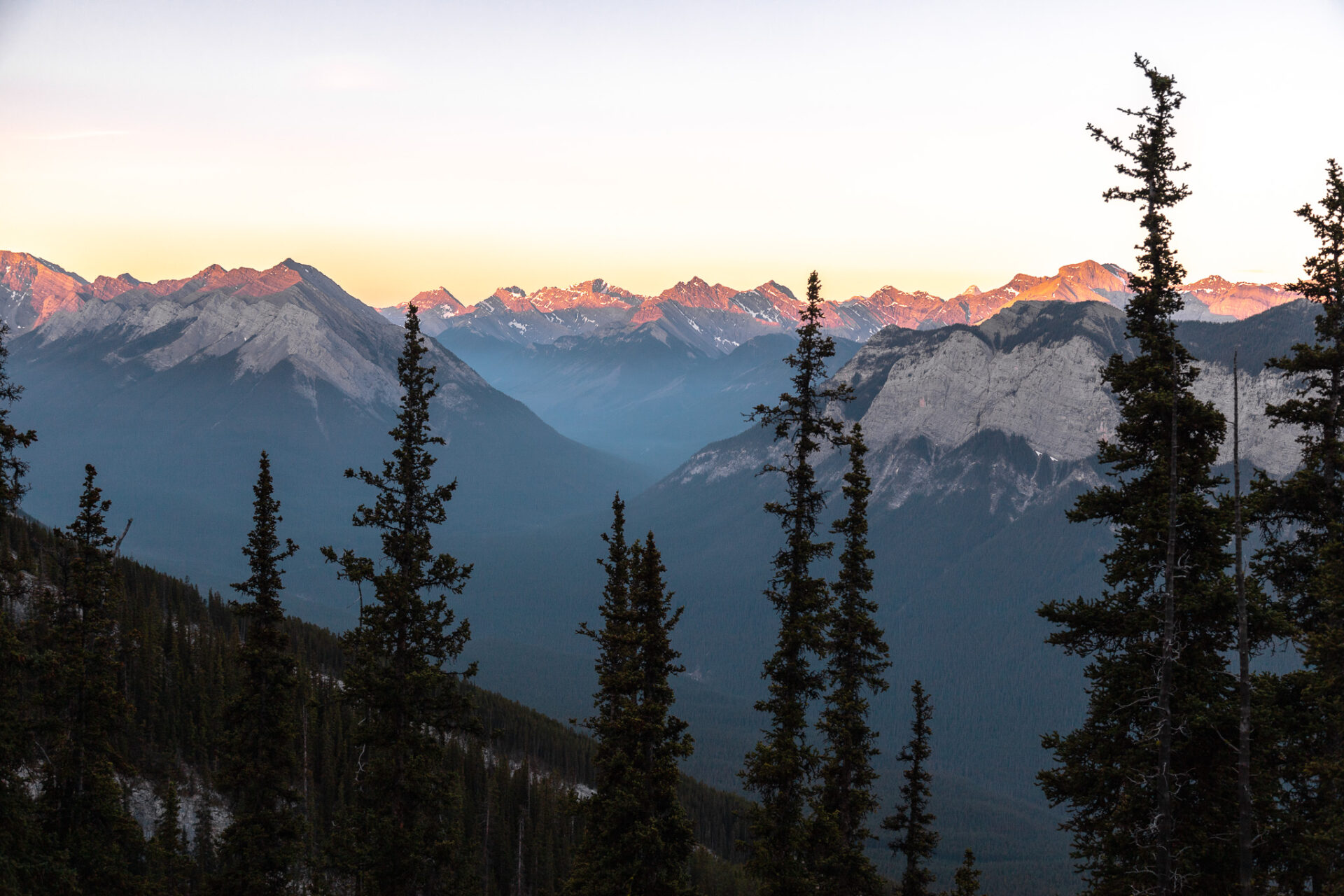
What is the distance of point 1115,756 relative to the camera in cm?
2000

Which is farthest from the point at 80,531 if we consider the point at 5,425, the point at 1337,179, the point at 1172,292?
the point at 1337,179

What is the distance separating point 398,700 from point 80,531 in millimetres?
13266

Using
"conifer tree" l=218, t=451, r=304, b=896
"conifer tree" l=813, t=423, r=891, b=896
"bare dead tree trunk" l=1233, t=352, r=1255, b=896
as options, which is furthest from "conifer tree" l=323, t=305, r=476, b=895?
"bare dead tree trunk" l=1233, t=352, r=1255, b=896

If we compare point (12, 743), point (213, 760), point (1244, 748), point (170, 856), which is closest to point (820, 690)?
point (1244, 748)

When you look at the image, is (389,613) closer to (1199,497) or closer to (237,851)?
(237,851)

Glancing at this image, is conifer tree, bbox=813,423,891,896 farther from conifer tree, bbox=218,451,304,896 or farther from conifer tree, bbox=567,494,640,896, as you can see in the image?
conifer tree, bbox=218,451,304,896

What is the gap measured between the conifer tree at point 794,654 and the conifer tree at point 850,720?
73 centimetres

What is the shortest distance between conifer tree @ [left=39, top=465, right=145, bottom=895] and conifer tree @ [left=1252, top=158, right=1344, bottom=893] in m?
32.2

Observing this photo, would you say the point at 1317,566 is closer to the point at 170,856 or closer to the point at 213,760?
the point at 170,856

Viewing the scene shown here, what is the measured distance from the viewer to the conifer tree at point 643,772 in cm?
2377

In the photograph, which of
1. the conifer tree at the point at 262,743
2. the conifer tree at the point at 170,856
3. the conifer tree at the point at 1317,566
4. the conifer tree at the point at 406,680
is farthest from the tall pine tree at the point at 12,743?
the conifer tree at the point at 1317,566

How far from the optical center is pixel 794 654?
25.2 metres

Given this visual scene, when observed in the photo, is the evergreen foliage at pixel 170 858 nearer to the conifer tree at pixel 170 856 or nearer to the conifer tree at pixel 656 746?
the conifer tree at pixel 170 856

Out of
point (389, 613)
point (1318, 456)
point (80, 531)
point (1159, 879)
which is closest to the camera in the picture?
point (1159, 879)
